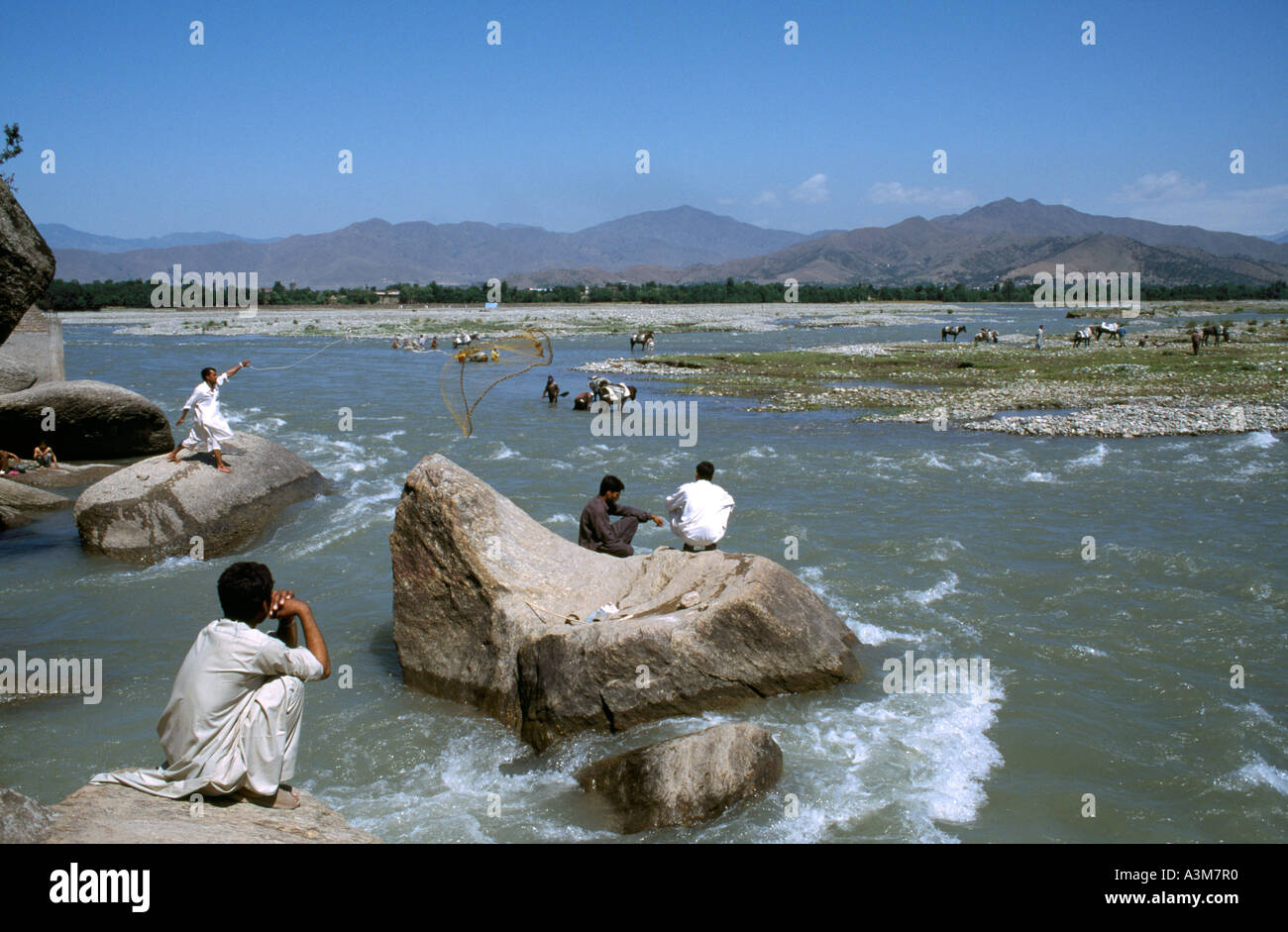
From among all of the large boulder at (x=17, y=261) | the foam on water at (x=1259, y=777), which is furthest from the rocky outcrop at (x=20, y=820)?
the foam on water at (x=1259, y=777)

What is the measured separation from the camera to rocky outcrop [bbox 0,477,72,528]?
46.8ft

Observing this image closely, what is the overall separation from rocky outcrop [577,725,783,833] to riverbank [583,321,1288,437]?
1767 centimetres

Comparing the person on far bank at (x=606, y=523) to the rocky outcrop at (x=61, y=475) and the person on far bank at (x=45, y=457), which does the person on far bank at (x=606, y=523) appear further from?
the person on far bank at (x=45, y=457)

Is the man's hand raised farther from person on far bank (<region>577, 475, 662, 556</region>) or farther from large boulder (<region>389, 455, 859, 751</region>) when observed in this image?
person on far bank (<region>577, 475, 662, 556</region>)

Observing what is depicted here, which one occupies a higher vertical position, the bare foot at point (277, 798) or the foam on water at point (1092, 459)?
the foam on water at point (1092, 459)

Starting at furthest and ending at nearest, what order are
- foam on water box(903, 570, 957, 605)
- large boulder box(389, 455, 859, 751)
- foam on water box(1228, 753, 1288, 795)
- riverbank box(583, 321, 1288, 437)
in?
1. riverbank box(583, 321, 1288, 437)
2. foam on water box(903, 570, 957, 605)
3. large boulder box(389, 455, 859, 751)
4. foam on water box(1228, 753, 1288, 795)

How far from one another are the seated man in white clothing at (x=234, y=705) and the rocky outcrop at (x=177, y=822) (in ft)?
0.29

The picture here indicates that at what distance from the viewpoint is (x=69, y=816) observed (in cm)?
414

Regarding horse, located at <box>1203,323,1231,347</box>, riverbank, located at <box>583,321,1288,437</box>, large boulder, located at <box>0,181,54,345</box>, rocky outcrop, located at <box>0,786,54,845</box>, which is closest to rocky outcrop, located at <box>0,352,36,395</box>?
large boulder, located at <box>0,181,54,345</box>

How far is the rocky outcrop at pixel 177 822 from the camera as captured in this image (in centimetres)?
401

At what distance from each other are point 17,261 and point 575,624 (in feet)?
18.7

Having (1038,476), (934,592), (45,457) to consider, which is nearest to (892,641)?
(934,592)

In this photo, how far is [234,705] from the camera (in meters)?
4.66
